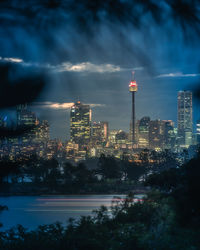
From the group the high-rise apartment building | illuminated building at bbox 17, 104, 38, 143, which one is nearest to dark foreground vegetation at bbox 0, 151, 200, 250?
the high-rise apartment building

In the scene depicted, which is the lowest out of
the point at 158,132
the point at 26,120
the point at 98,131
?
the point at 26,120

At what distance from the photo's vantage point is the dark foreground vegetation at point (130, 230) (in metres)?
2.76

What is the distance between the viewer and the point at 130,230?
3.55 m

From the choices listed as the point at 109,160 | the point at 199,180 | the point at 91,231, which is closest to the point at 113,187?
the point at 109,160

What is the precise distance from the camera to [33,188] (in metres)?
12.4

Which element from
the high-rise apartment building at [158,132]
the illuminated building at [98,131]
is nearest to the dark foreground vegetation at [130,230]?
the high-rise apartment building at [158,132]

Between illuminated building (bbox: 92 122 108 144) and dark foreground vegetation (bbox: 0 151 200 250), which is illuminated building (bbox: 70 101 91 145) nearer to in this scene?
illuminated building (bbox: 92 122 108 144)

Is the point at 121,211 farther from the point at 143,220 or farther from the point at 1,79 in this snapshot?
the point at 1,79

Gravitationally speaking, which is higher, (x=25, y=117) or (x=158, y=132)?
(x=158, y=132)

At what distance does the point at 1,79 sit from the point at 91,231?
10.6 ft

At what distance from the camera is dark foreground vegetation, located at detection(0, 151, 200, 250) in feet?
9.05

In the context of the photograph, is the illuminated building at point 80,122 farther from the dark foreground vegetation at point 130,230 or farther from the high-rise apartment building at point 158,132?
the high-rise apartment building at point 158,132

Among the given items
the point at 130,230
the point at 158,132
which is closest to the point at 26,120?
the point at 130,230

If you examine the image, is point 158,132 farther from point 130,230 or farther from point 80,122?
point 80,122
